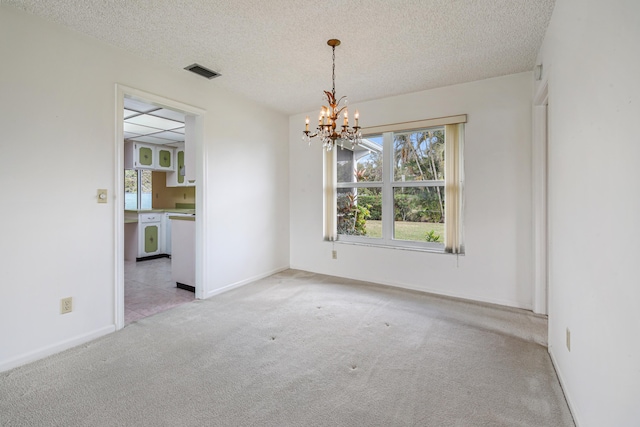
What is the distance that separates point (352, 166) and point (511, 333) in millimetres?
2889

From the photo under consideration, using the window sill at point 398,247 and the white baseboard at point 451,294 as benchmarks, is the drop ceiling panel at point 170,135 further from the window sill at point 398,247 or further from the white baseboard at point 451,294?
the white baseboard at point 451,294

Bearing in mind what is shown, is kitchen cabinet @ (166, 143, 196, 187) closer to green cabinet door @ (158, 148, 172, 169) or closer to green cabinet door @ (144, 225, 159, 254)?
green cabinet door @ (158, 148, 172, 169)

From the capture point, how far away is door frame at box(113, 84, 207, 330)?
2727 mm

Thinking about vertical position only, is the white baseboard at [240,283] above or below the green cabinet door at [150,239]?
below

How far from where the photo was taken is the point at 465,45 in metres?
2.70

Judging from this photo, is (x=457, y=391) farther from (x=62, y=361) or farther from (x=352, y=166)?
(x=352, y=166)

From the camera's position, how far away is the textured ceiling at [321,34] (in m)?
2.15

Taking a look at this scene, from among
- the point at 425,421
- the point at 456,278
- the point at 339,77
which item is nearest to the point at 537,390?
the point at 425,421

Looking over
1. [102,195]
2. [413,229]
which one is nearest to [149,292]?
[102,195]

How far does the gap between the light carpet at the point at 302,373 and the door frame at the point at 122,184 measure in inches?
16.1

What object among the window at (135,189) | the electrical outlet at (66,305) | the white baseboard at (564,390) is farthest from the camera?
the window at (135,189)

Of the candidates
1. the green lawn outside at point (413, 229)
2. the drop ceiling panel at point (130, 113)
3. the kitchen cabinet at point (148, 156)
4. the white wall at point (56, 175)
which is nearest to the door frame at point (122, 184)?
the white wall at point (56, 175)

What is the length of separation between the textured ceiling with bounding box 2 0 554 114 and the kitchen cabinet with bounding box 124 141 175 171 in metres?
3.80

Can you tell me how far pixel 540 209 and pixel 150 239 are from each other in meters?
6.39
